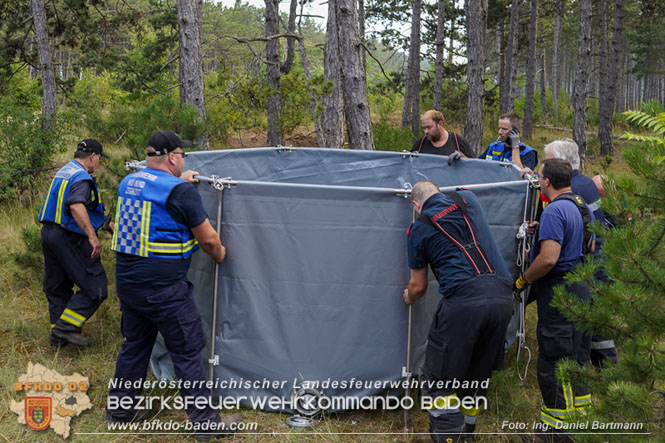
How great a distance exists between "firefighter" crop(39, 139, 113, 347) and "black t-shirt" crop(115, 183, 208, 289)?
1.42m

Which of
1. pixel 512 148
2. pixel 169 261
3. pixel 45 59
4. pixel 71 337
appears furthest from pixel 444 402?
pixel 45 59

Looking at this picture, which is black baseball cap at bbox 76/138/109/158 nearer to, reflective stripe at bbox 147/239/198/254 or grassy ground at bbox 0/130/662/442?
grassy ground at bbox 0/130/662/442

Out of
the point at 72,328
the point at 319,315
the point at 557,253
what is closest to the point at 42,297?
the point at 72,328

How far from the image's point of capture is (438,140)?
257 inches

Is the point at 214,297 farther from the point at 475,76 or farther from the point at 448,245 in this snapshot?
the point at 475,76

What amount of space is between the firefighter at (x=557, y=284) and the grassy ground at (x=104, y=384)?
356 millimetres

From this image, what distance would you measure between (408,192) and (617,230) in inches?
67.1

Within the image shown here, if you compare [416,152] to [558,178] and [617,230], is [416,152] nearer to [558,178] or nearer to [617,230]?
[558,178]

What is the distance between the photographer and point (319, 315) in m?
4.05

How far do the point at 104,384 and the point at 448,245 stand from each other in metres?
2.96

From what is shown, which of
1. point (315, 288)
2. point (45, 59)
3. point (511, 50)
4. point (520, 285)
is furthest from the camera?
point (511, 50)

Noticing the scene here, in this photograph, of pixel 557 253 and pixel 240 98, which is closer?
pixel 557 253

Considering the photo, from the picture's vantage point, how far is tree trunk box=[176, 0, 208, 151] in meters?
8.51

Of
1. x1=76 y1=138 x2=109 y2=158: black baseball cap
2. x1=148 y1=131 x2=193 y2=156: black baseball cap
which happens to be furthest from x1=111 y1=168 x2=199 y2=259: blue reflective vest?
x1=76 y1=138 x2=109 y2=158: black baseball cap
